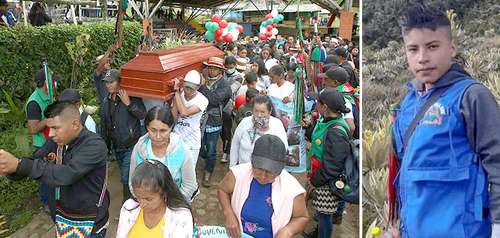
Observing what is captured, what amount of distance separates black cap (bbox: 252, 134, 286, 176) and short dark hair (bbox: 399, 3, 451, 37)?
3.24ft

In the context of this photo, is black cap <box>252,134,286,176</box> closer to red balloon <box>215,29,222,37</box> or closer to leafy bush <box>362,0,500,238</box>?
leafy bush <box>362,0,500,238</box>

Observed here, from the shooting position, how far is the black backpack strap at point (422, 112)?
125 centimetres

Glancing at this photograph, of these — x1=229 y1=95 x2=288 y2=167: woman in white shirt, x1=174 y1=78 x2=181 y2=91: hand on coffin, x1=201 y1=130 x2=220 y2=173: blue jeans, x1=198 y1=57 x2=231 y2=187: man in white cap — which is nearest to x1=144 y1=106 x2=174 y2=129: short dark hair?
x1=229 y1=95 x2=288 y2=167: woman in white shirt

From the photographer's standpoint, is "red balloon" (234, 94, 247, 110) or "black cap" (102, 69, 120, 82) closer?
"black cap" (102, 69, 120, 82)

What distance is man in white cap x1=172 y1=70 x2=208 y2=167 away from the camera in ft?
11.5

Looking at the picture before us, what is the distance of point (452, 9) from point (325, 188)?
1.87 m

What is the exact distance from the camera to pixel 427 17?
3.92ft

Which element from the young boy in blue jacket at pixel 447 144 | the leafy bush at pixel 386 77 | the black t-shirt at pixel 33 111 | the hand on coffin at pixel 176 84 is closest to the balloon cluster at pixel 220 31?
the hand on coffin at pixel 176 84

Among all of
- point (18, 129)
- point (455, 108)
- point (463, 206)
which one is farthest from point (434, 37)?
point (18, 129)

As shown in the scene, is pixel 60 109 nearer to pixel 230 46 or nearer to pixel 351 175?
pixel 351 175

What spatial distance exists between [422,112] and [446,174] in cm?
21

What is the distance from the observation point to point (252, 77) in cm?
466

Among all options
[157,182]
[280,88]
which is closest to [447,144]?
[157,182]

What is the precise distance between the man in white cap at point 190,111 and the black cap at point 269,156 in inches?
60.2
